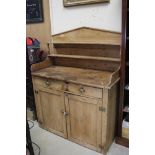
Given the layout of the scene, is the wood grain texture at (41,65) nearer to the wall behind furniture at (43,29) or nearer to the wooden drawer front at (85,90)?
the wall behind furniture at (43,29)

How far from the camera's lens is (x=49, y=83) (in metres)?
1.90

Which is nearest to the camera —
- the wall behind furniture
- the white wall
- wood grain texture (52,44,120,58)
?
the white wall

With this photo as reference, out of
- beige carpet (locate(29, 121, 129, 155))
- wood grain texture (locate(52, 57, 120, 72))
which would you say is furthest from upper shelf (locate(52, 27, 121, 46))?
beige carpet (locate(29, 121, 129, 155))

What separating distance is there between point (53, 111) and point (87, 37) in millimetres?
986

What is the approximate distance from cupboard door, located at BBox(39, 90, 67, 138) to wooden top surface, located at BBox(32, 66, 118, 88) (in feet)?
A: 0.67

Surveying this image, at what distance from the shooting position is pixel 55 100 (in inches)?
76.2

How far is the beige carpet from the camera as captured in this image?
1.83 metres

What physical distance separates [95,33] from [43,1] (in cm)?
89

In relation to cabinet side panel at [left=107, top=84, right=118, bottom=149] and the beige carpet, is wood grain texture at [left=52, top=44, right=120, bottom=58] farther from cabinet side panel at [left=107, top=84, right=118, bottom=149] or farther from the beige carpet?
the beige carpet

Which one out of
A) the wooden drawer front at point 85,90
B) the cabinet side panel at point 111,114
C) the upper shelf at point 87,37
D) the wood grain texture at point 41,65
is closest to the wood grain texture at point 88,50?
the upper shelf at point 87,37

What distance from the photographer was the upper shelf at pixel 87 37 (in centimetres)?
186

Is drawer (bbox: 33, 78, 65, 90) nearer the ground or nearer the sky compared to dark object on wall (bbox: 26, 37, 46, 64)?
nearer the ground

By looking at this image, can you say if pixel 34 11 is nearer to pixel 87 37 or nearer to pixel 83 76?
pixel 87 37
